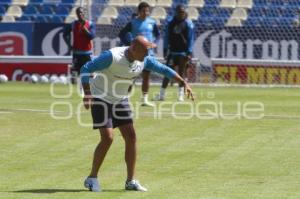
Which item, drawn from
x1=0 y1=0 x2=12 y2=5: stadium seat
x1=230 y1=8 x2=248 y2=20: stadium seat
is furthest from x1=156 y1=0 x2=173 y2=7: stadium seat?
x1=0 y1=0 x2=12 y2=5: stadium seat

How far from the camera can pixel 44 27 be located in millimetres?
31250

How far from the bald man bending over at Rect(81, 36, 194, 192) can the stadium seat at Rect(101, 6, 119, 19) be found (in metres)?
21.2

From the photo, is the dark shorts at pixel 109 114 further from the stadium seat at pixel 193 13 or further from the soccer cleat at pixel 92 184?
the stadium seat at pixel 193 13

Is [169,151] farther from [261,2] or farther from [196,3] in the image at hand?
[196,3]

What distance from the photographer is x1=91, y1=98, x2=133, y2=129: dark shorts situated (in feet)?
36.0

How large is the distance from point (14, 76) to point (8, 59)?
1.90 feet

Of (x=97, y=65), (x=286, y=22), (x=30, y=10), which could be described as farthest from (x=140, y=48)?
(x=30, y=10)

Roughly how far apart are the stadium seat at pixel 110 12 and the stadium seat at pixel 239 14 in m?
3.87

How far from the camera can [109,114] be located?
11.0m

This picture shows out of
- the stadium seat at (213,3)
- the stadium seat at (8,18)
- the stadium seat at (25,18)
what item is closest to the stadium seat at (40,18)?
the stadium seat at (25,18)

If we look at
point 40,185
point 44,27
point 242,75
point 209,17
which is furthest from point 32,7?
point 40,185

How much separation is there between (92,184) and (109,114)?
2.66ft

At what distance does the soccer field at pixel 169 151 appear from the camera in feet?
36.9

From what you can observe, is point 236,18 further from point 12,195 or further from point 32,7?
point 12,195
